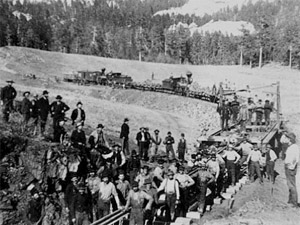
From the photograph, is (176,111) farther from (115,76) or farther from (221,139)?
(221,139)

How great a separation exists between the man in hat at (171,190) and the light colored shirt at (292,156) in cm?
353

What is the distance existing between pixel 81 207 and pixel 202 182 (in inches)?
119

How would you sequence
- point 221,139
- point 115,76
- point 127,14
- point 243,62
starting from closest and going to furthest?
point 221,139, point 115,76, point 243,62, point 127,14

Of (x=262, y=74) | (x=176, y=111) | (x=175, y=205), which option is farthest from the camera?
(x=262, y=74)

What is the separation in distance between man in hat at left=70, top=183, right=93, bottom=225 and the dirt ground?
2839 mm

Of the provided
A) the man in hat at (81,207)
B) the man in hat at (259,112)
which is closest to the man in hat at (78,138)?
the man in hat at (81,207)

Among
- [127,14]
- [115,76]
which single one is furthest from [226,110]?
[127,14]

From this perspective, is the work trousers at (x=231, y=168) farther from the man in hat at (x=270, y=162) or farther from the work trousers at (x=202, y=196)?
the work trousers at (x=202, y=196)

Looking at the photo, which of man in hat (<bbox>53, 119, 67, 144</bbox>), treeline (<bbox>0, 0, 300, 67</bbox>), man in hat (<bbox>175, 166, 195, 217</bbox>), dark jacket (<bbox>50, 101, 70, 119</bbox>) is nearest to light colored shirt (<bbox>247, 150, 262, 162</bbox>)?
man in hat (<bbox>175, 166, 195, 217</bbox>)

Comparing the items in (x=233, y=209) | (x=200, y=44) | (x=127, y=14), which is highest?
(x=127, y=14)

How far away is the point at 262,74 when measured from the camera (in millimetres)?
75938

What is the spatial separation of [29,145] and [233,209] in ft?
30.4

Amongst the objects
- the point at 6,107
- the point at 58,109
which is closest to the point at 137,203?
the point at 58,109

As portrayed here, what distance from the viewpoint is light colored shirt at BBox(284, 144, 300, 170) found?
12023mm
